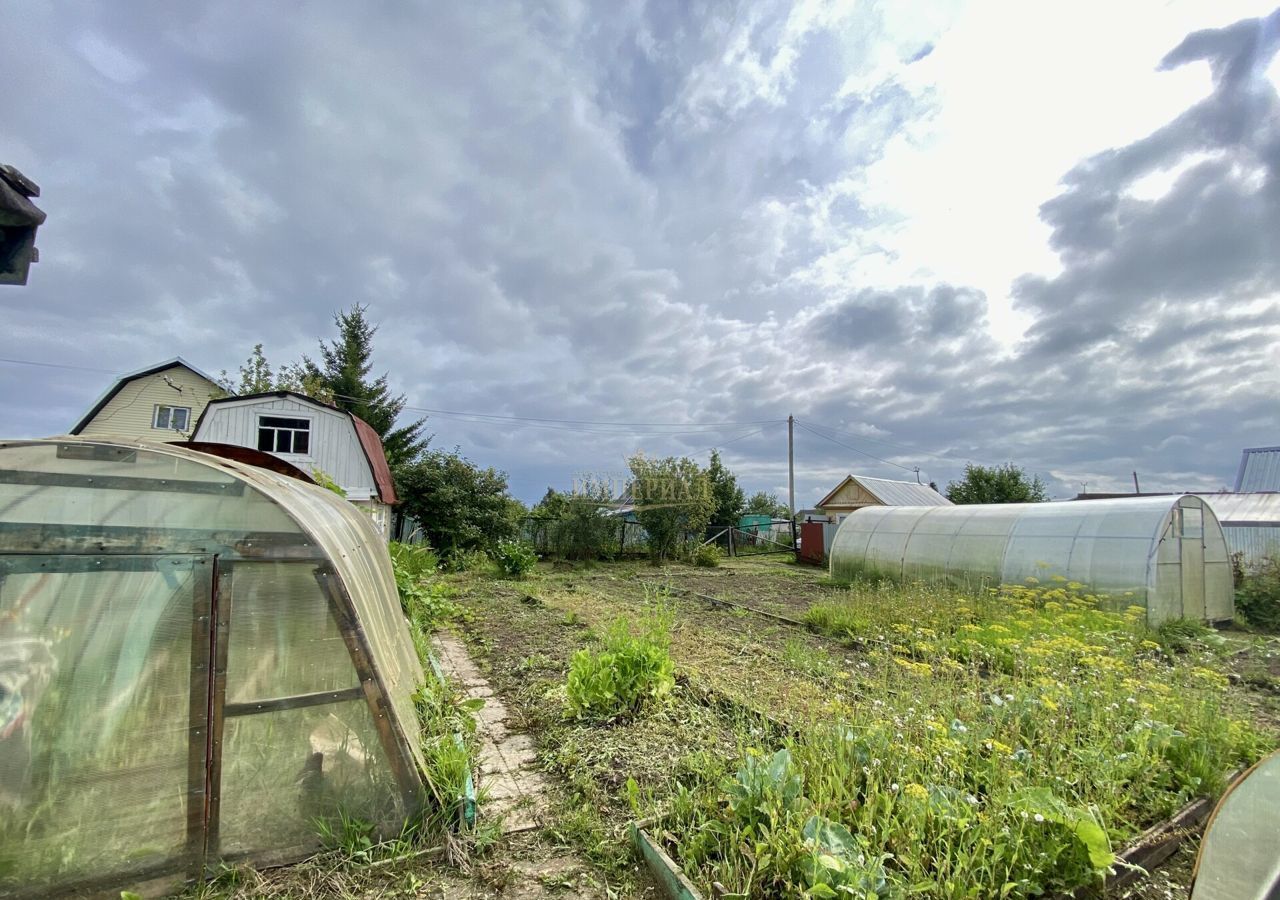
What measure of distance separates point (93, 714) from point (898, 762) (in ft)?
11.6

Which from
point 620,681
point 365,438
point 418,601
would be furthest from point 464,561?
point 620,681

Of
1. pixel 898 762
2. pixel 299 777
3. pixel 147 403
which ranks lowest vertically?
pixel 898 762

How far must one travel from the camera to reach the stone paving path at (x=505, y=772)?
9.61 feet

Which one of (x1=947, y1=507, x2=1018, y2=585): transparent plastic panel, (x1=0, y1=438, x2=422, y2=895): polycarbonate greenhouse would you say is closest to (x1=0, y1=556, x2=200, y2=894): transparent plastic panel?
(x1=0, y1=438, x2=422, y2=895): polycarbonate greenhouse

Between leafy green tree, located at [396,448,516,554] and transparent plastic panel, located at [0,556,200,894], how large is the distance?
14.7 meters

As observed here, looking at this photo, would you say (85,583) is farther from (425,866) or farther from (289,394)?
(289,394)

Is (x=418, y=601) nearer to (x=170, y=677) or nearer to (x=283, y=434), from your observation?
(x=170, y=677)

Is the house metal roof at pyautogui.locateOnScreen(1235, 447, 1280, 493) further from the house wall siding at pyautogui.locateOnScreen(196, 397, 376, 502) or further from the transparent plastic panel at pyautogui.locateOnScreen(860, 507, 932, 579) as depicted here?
the house wall siding at pyautogui.locateOnScreen(196, 397, 376, 502)

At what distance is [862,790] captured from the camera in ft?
9.12

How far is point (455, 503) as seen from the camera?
16938 millimetres

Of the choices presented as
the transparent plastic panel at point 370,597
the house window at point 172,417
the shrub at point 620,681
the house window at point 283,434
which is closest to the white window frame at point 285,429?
the house window at point 283,434

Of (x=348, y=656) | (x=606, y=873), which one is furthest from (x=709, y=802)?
(x=348, y=656)

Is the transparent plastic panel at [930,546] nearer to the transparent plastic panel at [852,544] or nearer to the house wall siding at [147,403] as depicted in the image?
the transparent plastic panel at [852,544]

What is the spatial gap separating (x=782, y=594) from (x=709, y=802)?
9808mm
